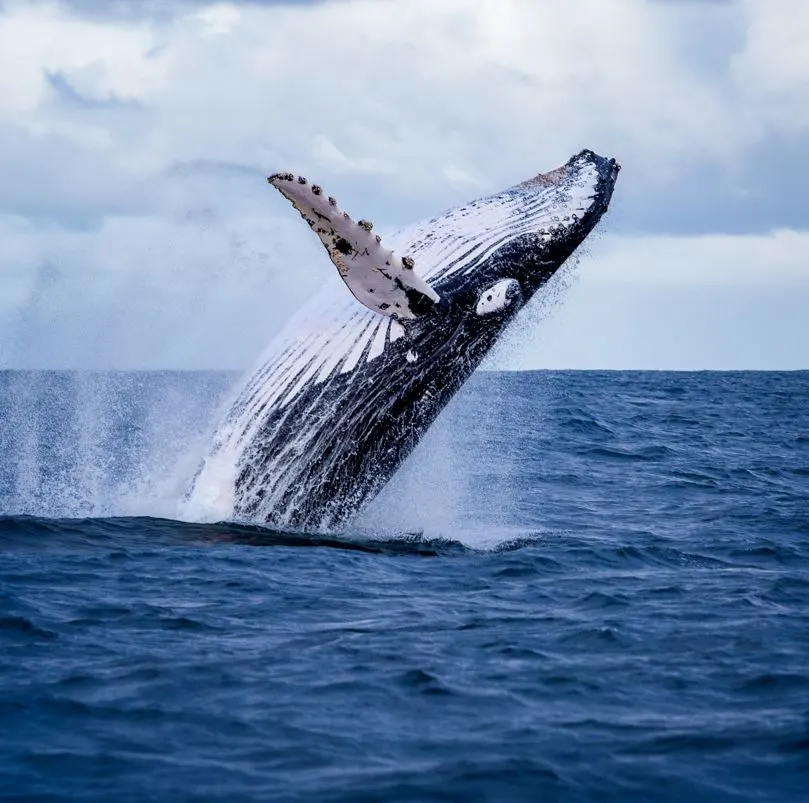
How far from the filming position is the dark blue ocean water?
20.3 ft

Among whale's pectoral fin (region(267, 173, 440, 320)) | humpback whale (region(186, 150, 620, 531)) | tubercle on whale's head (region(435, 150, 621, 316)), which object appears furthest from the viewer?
tubercle on whale's head (region(435, 150, 621, 316))

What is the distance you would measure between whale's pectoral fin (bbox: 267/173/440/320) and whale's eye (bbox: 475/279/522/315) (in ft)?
2.05

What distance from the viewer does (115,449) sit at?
2614 cm

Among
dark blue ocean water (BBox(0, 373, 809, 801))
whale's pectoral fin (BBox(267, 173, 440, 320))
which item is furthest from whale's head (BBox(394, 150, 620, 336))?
dark blue ocean water (BBox(0, 373, 809, 801))

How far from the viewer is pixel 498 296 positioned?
38.2ft

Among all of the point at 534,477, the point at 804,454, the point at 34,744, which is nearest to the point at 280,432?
the point at 34,744

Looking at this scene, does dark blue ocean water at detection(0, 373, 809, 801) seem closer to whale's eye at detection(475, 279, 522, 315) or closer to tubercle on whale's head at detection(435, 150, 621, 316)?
whale's eye at detection(475, 279, 522, 315)

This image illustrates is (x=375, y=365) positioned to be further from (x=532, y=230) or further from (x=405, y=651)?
(x=405, y=651)

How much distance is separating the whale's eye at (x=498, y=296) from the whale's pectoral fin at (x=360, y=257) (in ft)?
2.05

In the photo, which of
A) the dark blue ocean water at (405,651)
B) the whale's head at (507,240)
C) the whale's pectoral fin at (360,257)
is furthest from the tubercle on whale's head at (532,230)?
the dark blue ocean water at (405,651)

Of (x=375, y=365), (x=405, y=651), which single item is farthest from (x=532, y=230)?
(x=405, y=651)

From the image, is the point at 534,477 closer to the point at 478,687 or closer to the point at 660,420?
the point at 478,687

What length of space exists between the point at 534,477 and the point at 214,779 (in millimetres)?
15516

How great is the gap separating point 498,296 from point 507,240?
573mm
